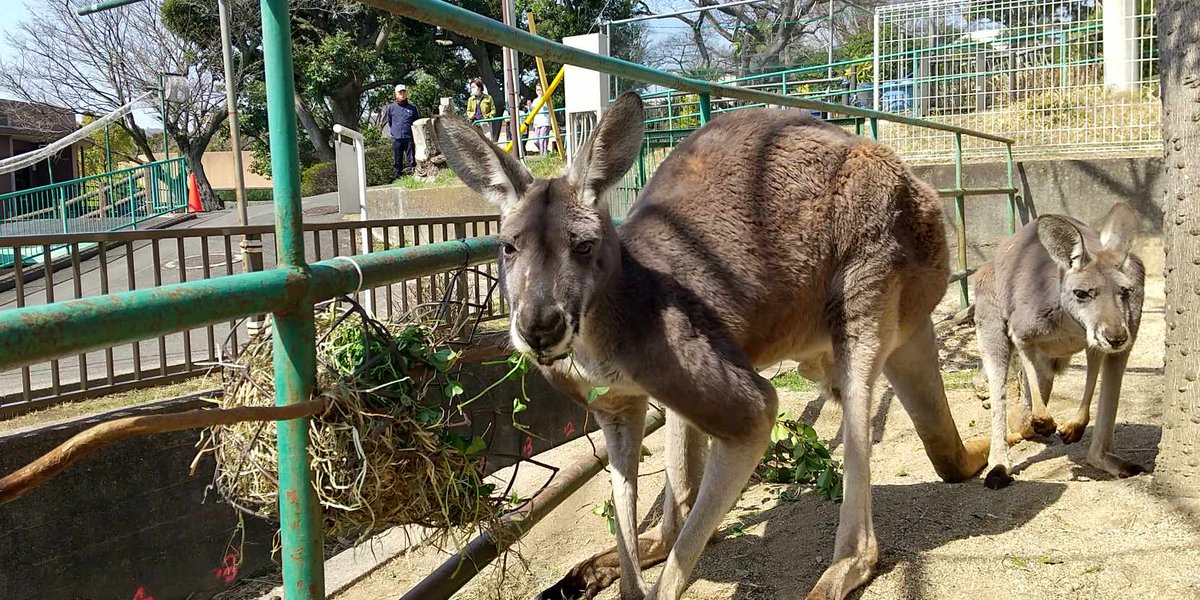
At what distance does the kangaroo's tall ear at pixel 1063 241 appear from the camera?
500 centimetres

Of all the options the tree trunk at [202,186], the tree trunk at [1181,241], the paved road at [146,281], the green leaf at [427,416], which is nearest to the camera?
the green leaf at [427,416]

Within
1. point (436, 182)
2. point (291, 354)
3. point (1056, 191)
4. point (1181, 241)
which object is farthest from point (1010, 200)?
point (436, 182)

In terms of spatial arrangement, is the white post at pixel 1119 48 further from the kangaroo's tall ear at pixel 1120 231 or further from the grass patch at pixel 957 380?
the kangaroo's tall ear at pixel 1120 231

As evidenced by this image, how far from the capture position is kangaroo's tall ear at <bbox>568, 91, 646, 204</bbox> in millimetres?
2570

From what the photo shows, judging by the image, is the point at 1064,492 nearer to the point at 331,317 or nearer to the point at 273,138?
the point at 331,317

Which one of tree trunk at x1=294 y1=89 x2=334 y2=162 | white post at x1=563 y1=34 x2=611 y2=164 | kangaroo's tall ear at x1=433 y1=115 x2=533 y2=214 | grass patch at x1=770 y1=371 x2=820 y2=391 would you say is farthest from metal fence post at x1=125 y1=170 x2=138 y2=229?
kangaroo's tall ear at x1=433 y1=115 x2=533 y2=214

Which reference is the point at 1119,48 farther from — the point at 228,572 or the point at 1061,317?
the point at 228,572

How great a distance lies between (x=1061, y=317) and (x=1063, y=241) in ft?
1.35

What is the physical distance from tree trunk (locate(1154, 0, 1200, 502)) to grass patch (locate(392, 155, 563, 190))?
11.5 metres

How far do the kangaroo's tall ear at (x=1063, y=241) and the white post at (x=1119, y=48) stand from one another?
743cm

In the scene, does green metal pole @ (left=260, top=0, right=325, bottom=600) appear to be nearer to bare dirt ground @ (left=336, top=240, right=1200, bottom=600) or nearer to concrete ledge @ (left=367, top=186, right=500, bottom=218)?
bare dirt ground @ (left=336, top=240, right=1200, bottom=600)

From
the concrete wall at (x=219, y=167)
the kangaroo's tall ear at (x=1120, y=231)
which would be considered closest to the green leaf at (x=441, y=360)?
the kangaroo's tall ear at (x=1120, y=231)

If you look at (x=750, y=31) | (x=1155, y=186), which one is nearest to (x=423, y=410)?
(x=1155, y=186)

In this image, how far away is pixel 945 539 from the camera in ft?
11.9
